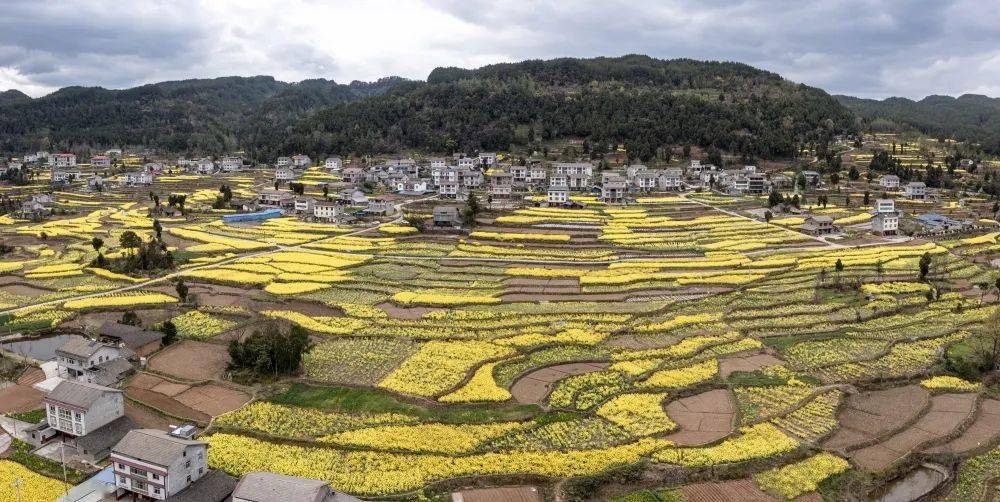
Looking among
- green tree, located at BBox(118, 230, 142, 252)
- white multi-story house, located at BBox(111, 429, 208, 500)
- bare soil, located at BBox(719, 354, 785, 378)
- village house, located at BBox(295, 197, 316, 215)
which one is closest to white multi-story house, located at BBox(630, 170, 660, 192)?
village house, located at BBox(295, 197, 316, 215)

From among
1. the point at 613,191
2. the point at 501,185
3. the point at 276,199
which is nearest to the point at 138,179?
the point at 276,199

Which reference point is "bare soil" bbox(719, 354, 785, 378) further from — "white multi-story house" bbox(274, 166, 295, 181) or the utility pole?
"white multi-story house" bbox(274, 166, 295, 181)

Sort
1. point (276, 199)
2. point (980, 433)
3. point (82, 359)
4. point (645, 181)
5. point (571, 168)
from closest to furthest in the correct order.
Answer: point (980, 433)
point (82, 359)
point (276, 199)
point (645, 181)
point (571, 168)

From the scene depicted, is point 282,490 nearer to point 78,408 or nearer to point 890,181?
point 78,408

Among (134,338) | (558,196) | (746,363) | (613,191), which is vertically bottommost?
(746,363)

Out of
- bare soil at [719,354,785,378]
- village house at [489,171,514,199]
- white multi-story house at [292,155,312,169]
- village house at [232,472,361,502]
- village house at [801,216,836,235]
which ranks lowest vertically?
bare soil at [719,354,785,378]

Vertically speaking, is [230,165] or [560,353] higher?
[230,165]

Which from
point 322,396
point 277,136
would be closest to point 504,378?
point 322,396
